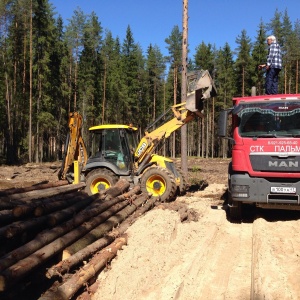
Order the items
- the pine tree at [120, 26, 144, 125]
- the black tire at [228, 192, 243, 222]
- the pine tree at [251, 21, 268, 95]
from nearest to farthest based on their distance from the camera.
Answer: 1. the black tire at [228, 192, 243, 222]
2. the pine tree at [251, 21, 268, 95]
3. the pine tree at [120, 26, 144, 125]

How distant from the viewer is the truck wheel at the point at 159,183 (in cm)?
1177

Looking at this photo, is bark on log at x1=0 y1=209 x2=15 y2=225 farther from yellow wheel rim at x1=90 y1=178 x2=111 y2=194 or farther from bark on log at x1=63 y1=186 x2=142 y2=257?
yellow wheel rim at x1=90 y1=178 x2=111 y2=194

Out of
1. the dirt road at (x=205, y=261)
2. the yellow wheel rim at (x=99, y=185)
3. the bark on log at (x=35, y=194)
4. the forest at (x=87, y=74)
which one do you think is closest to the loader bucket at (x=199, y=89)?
the yellow wheel rim at (x=99, y=185)

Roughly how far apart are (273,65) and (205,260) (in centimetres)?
689

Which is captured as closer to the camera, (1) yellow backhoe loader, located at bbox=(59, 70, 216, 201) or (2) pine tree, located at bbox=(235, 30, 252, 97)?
(1) yellow backhoe loader, located at bbox=(59, 70, 216, 201)

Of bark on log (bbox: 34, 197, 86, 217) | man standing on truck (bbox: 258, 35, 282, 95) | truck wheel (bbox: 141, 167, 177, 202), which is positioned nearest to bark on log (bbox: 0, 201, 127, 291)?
bark on log (bbox: 34, 197, 86, 217)

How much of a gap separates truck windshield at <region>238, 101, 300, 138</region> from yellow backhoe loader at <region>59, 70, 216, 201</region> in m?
3.40

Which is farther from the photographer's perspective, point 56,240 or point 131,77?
point 131,77

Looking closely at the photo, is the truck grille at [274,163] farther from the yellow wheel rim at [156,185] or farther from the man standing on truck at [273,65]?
the yellow wheel rim at [156,185]

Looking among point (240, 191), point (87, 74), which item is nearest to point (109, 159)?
point (240, 191)

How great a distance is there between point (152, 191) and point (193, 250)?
17.2 feet

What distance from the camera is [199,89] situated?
1195cm

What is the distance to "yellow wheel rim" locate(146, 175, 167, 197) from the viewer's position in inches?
472

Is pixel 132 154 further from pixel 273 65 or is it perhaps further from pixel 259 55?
pixel 259 55
